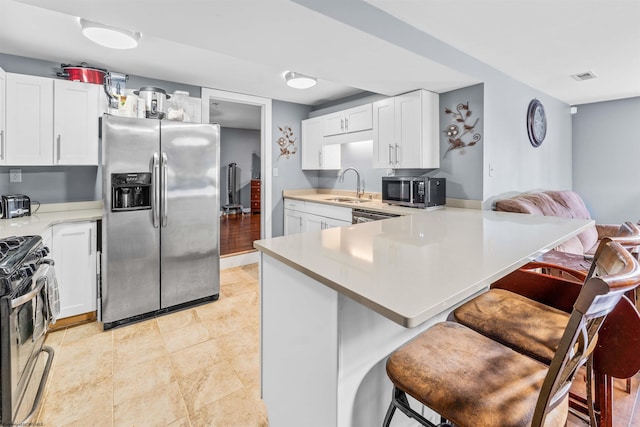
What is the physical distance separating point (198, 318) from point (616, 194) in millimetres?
5539

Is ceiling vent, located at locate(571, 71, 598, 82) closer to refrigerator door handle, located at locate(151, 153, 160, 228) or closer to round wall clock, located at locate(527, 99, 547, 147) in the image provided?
round wall clock, located at locate(527, 99, 547, 147)

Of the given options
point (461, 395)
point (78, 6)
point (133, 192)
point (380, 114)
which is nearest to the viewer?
point (461, 395)

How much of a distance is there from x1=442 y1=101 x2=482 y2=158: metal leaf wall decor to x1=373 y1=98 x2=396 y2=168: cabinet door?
548 mm

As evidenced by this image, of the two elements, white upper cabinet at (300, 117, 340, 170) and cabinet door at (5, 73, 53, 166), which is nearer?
cabinet door at (5, 73, 53, 166)

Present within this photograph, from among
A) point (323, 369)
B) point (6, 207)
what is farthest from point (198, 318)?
point (323, 369)

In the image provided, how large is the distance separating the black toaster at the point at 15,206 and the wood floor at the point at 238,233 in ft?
6.85

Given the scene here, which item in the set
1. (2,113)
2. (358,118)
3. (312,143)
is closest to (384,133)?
(358,118)

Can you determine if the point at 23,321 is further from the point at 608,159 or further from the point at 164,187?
the point at 608,159

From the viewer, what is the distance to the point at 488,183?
303cm

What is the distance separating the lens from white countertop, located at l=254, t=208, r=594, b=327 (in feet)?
2.72

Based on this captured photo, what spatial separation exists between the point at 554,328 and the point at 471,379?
0.52 m

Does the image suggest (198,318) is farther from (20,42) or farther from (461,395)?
(20,42)

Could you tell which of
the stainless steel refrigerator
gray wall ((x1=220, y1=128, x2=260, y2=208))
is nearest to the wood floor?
gray wall ((x1=220, y1=128, x2=260, y2=208))

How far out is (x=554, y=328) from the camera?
115 centimetres
